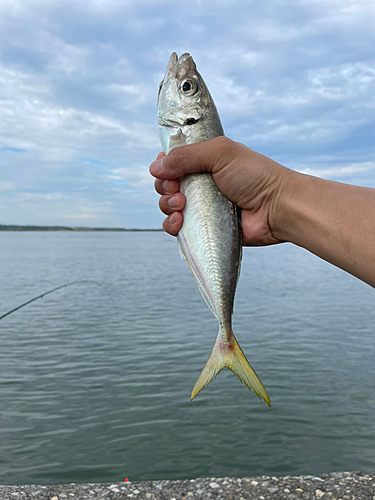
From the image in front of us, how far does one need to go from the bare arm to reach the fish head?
0.33ft

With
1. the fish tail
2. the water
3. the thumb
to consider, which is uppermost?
the thumb

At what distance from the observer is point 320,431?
9.30 metres

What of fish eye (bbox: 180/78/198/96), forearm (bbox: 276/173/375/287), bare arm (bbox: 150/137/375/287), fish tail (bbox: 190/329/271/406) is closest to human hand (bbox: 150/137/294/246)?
bare arm (bbox: 150/137/375/287)

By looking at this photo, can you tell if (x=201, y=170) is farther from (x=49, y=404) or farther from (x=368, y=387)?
(x=368, y=387)

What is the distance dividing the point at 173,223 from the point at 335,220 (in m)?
1.29

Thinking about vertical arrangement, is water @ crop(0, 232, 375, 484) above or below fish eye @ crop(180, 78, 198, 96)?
below

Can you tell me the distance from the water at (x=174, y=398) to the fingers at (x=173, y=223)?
5.67 metres

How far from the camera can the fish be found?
2951 millimetres

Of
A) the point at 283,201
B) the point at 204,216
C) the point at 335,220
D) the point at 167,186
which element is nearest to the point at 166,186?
the point at 167,186

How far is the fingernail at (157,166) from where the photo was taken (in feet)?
10.6

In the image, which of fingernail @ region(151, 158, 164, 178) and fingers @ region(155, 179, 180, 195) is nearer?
fingernail @ region(151, 158, 164, 178)

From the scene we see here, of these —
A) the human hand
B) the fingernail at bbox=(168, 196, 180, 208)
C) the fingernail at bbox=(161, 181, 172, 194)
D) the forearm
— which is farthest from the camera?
the fingernail at bbox=(161, 181, 172, 194)

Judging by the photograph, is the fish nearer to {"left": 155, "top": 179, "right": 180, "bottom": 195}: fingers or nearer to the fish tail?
the fish tail

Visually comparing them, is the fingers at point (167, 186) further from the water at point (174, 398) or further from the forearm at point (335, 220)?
the water at point (174, 398)
